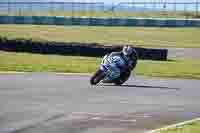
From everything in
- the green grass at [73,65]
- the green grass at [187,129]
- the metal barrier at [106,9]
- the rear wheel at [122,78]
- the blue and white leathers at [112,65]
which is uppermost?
the green grass at [187,129]

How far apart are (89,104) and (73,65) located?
1206cm

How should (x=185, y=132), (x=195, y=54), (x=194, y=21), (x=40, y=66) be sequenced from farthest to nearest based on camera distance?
(x=194, y=21) < (x=195, y=54) < (x=40, y=66) < (x=185, y=132)

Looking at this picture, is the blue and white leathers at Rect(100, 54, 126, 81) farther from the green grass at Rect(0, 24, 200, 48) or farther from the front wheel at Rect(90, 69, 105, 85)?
the green grass at Rect(0, 24, 200, 48)

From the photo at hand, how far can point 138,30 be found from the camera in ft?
191

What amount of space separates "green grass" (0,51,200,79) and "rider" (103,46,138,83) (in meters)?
4.54

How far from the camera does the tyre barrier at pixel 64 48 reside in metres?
32.6

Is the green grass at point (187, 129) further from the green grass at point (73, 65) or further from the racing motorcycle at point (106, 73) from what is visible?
the green grass at point (73, 65)

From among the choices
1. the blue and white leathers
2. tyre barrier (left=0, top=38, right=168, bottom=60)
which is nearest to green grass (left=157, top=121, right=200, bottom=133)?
the blue and white leathers

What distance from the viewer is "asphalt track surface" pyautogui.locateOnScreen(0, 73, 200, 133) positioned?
1279cm

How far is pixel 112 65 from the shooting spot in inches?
810

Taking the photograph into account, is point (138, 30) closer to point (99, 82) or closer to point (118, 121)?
point (99, 82)

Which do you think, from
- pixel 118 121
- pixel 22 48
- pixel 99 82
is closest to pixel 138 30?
pixel 22 48

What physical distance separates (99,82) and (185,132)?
9767 millimetres

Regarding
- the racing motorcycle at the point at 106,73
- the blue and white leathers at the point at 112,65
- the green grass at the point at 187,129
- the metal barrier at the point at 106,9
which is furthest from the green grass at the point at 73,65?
the metal barrier at the point at 106,9
